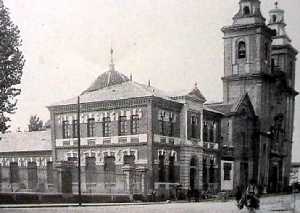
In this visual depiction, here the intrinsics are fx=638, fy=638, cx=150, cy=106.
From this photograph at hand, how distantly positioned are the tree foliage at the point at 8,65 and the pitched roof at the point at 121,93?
6.46 metres

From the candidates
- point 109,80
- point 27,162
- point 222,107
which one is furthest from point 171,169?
point 222,107

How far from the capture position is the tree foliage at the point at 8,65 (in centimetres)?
1043

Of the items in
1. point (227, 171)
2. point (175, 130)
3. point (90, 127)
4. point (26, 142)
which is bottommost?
point (227, 171)

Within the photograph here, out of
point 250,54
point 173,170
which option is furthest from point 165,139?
point 250,54

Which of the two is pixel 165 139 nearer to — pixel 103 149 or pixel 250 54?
pixel 103 149

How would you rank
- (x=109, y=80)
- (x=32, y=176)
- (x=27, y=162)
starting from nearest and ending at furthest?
(x=32, y=176), (x=27, y=162), (x=109, y=80)

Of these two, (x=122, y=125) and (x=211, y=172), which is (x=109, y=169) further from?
(x=211, y=172)

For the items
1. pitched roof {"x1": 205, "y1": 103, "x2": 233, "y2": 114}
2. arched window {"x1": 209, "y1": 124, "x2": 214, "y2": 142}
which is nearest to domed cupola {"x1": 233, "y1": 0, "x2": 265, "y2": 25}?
pitched roof {"x1": 205, "y1": 103, "x2": 233, "y2": 114}

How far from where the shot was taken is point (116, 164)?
58.3 ft

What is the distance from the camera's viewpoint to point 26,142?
797 inches

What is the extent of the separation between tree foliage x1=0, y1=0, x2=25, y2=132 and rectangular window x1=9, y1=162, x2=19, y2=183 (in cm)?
787

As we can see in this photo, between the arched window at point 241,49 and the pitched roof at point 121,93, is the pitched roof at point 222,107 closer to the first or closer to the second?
the arched window at point 241,49

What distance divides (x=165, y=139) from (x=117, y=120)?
1473 mm

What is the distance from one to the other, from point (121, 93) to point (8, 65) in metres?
7.17
